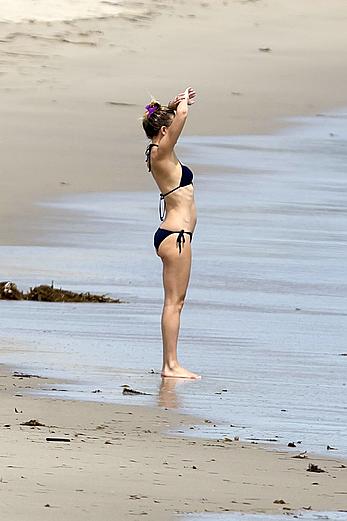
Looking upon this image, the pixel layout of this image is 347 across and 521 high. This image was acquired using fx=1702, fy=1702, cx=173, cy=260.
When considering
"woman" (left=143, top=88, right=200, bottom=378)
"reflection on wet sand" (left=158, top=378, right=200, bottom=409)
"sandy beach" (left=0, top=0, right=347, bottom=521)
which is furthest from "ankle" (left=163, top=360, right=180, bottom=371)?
"woman" (left=143, top=88, right=200, bottom=378)

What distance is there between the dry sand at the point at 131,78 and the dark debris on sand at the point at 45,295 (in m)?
2.32

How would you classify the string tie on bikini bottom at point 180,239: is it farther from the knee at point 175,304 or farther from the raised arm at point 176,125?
the raised arm at point 176,125

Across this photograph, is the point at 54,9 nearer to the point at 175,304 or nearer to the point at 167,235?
the point at 167,235

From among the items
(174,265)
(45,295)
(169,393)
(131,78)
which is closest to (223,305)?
(45,295)

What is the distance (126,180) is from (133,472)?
10.0 metres

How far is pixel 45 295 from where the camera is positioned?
9.38 meters

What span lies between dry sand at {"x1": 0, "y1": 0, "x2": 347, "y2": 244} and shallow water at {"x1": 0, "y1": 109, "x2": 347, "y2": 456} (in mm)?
705

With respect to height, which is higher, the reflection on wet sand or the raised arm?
the raised arm

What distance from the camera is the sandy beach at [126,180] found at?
16.5 ft

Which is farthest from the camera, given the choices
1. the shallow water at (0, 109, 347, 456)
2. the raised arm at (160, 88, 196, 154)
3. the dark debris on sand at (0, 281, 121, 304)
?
the dark debris on sand at (0, 281, 121, 304)

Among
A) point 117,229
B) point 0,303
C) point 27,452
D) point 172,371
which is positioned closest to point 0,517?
point 27,452

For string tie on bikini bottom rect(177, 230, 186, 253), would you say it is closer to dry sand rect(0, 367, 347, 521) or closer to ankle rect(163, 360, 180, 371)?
ankle rect(163, 360, 180, 371)

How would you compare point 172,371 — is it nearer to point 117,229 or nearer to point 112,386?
point 112,386

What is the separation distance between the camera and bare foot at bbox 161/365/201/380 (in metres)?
7.43
